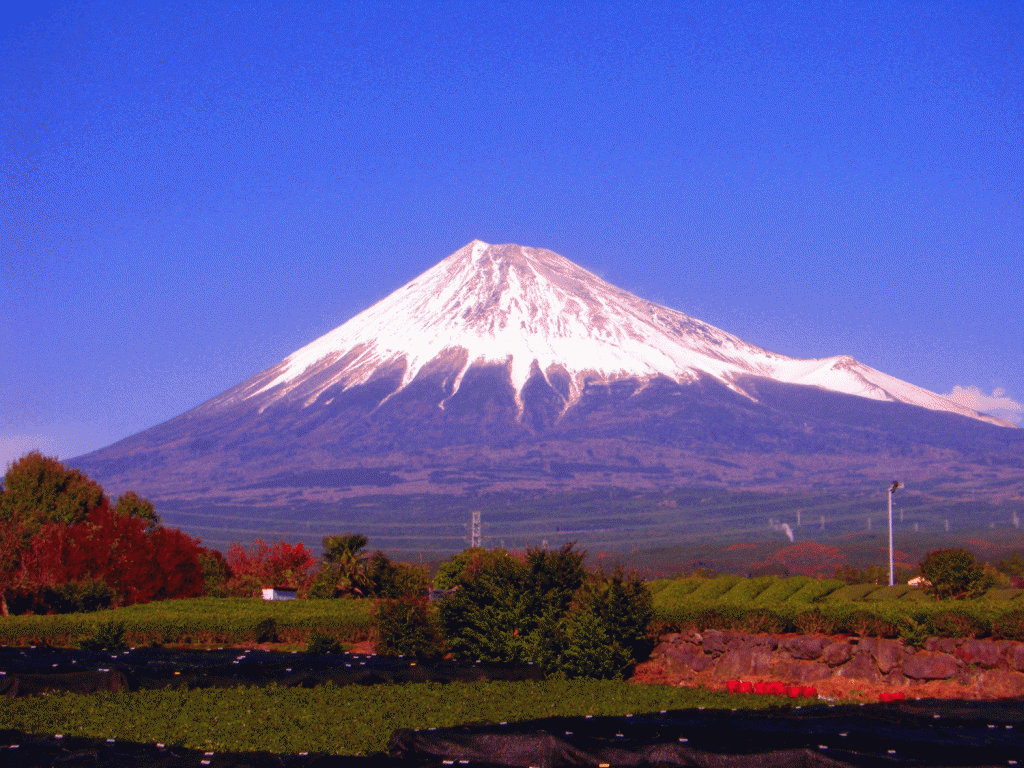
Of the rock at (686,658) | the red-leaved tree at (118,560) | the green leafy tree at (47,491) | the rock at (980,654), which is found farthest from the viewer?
the green leafy tree at (47,491)

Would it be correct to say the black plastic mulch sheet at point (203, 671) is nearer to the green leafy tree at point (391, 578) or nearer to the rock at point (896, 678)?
the rock at point (896, 678)

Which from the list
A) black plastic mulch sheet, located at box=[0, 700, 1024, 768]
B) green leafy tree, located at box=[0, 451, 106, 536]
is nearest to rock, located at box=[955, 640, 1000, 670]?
black plastic mulch sheet, located at box=[0, 700, 1024, 768]

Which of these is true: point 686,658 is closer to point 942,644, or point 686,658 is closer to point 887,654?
point 887,654

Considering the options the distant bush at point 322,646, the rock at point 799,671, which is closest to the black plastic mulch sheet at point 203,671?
the distant bush at point 322,646

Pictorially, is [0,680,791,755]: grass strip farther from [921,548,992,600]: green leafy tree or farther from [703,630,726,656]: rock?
[921,548,992,600]: green leafy tree

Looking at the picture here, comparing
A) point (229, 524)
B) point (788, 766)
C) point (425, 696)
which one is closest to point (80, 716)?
point (425, 696)

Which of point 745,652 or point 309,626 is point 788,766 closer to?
point 745,652
